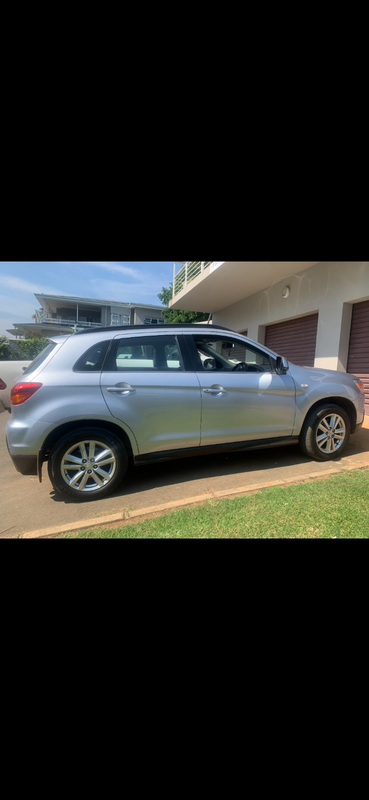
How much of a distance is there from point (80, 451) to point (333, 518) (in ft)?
7.03

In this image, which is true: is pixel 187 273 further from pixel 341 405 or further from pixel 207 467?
pixel 207 467

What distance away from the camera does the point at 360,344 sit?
18.2ft

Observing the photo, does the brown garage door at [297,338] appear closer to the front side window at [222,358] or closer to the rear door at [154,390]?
the front side window at [222,358]

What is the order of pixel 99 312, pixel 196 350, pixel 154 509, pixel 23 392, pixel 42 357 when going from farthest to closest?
1. pixel 99 312
2. pixel 196 350
3. pixel 42 357
4. pixel 23 392
5. pixel 154 509

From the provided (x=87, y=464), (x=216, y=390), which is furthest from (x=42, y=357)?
(x=216, y=390)

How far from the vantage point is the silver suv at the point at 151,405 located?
2.56m

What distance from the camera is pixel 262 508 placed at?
228cm

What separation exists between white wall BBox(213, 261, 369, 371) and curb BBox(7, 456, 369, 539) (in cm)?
363

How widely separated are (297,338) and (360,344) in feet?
6.04

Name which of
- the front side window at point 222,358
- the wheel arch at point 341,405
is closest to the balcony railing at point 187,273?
the front side window at point 222,358

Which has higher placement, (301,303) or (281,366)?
(301,303)

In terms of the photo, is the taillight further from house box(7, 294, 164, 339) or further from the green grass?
house box(7, 294, 164, 339)

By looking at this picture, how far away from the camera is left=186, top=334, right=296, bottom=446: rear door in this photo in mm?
2996
